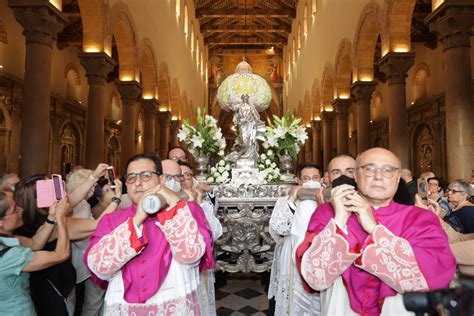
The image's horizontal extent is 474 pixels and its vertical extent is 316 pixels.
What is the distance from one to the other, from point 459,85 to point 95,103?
8903 millimetres

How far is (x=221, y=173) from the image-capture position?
5.45 metres

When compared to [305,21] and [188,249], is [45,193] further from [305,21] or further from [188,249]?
[305,21]

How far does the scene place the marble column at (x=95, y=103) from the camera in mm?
10422

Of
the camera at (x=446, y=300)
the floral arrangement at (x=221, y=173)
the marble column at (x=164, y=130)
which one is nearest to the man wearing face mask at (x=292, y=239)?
the floral arrangement at (x=221, y=173)

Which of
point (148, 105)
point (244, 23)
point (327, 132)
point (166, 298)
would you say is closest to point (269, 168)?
point (166, 298)

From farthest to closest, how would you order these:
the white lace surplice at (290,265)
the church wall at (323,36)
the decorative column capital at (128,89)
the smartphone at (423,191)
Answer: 1. the church wall at (323,36)
2. the decorative column capital at (128,89)
3. the smartphone at (423,191)
4. the white lace surplice at (290,265)

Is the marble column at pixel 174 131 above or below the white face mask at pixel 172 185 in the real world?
above

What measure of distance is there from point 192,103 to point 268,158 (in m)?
21.1

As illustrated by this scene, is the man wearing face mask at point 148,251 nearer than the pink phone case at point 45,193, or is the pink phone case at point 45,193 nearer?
the man wearing face mask at point 148,251

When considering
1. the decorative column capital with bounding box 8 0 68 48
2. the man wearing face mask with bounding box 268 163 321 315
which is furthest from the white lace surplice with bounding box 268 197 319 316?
the decorative column capital with bounding box 8 0 68 48

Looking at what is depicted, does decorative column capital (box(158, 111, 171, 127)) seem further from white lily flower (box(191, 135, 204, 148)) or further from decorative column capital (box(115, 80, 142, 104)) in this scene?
white lily flower (box(191, 135, 204, 148))

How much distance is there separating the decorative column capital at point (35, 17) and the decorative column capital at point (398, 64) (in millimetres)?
8304

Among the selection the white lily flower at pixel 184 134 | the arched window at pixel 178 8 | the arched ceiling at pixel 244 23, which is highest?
the arched ceiling at pixel 244 23

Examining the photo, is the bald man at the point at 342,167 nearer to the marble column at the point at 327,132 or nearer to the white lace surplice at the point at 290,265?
the white lace surplice at the point at 290,265
